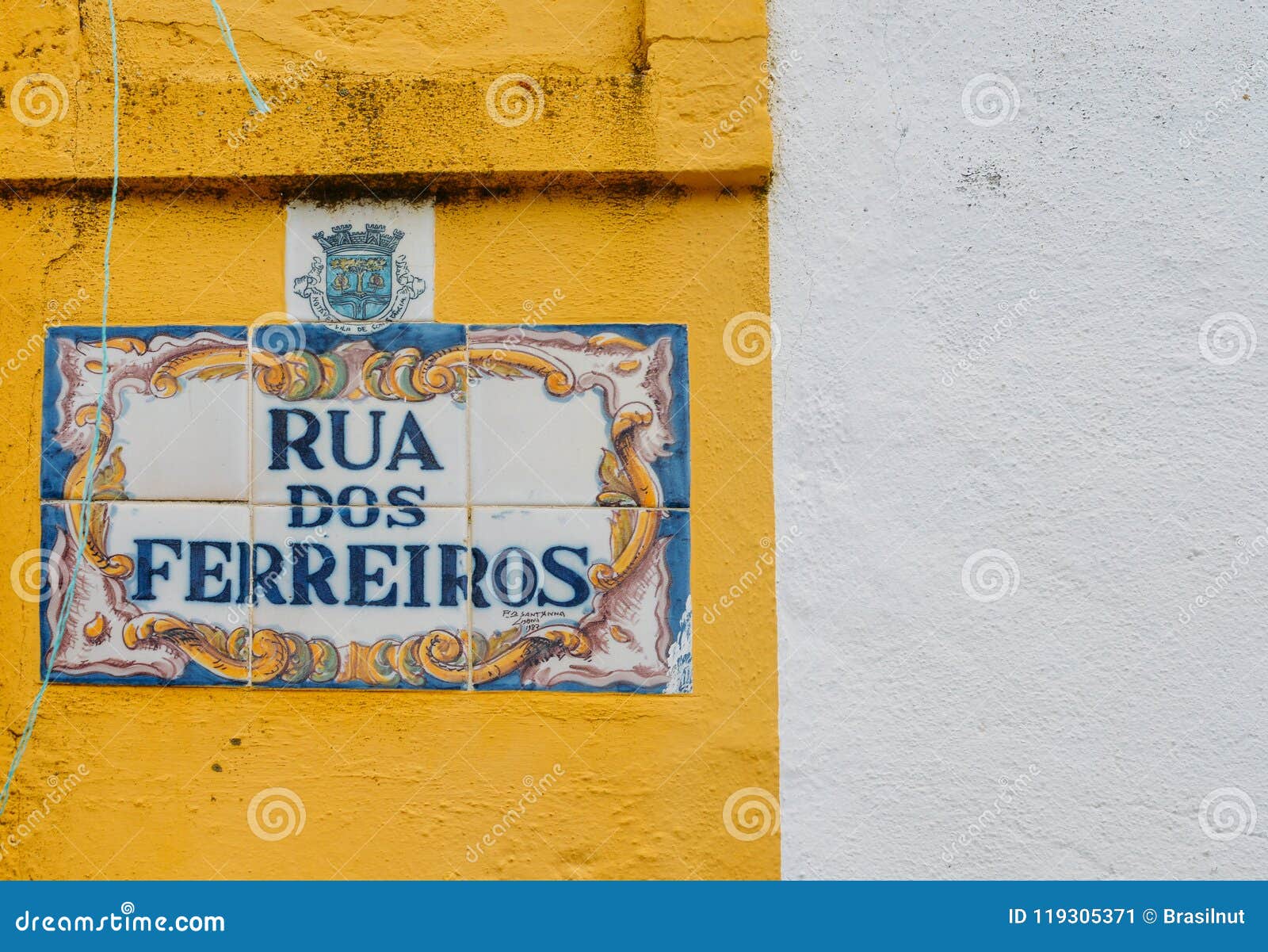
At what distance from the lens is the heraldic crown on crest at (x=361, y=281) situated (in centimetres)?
244

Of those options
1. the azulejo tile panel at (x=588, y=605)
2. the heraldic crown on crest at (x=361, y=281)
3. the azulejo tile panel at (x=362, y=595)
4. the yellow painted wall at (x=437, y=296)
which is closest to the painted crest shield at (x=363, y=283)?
the heraldic crown on crest at (x=361, y=281)

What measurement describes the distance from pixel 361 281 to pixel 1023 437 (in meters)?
1.99

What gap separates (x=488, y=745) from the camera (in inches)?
93.9

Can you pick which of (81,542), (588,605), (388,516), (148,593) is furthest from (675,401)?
(81,542)

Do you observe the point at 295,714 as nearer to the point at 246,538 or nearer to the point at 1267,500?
the point at 246,538

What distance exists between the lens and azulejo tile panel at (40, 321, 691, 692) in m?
2.38

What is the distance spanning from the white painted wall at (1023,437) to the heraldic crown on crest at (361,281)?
1.11m

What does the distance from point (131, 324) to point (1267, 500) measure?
3.36 metres

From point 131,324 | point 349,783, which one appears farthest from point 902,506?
point 131,324

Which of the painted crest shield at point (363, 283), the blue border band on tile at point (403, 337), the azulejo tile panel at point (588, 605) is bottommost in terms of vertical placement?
the azulejo tile panel at point (588, 605)

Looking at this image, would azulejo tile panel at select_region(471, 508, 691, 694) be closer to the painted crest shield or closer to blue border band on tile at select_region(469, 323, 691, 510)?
blue border band on tile at select_region(469, 323, 691, 510)

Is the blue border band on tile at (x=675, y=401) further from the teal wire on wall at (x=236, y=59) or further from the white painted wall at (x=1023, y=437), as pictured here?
the teal wire on wall at (x=236, y=59)

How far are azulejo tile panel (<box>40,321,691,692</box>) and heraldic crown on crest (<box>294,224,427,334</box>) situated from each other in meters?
0.05

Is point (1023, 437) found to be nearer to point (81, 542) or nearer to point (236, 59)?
point (236, 59)
